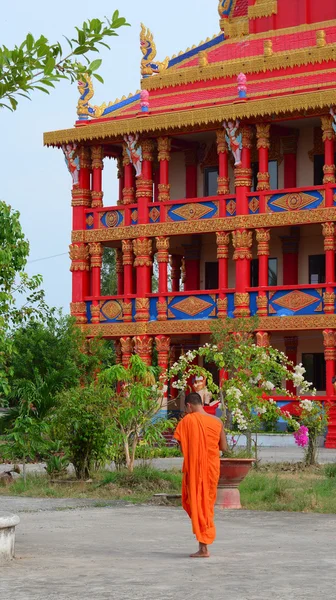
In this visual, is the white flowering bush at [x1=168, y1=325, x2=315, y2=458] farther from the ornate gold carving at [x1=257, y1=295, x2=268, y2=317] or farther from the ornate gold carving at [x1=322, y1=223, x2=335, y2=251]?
the ornate gold carving at [x1=257, y1=295, x2=268, y2=317]

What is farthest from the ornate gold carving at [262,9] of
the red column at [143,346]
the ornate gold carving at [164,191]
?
the red column at [143,346]

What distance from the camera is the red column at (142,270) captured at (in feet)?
125

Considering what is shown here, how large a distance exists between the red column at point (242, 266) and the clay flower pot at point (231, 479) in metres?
19.3

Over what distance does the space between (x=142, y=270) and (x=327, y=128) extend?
23.7 ft

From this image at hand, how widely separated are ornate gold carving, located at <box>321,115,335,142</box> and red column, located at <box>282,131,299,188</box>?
2.85 m

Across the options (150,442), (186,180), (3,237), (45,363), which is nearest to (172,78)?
(186,180)

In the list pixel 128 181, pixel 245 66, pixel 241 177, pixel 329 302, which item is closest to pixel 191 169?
pixel 128 181

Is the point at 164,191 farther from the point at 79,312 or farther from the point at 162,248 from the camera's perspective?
the point at 79,312

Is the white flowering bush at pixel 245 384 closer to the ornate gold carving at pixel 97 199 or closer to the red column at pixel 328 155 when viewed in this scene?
the red column at pixel 328 155

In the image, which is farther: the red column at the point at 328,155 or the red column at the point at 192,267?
the red column at the point at 192,267

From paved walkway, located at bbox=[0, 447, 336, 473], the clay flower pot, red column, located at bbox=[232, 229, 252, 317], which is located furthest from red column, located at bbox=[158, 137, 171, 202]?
the clay flower pot

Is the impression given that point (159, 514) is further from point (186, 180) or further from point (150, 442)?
point (186, 180)

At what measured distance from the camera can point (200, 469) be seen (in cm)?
1218

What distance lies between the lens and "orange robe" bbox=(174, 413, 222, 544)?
11875mm
